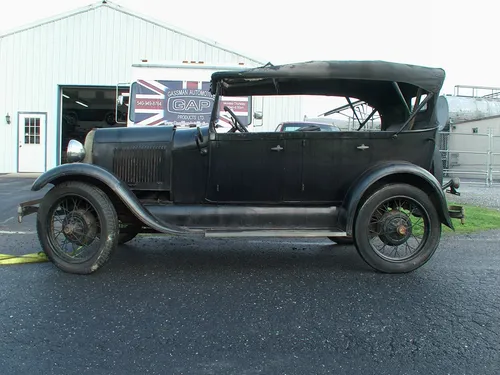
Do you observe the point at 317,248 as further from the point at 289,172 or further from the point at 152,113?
the point at 152,113

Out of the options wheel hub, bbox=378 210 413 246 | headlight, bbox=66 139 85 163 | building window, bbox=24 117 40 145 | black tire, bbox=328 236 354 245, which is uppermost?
building window, bbox=24 117 40 145

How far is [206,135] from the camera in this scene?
13.9 ft

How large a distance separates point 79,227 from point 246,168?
68.4 inches

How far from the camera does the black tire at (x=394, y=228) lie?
4.02m

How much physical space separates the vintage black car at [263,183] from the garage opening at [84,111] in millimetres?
13429

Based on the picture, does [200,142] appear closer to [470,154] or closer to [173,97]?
[173,97]

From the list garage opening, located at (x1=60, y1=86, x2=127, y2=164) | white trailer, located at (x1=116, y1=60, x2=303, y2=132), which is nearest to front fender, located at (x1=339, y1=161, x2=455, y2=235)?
white trailer, located at (x1=116, y1=60, x2=303, y2=132)

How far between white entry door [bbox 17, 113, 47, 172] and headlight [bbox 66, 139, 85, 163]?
14.1m

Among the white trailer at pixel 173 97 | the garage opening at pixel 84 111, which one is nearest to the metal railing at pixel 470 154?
the white trailer at pixel 173 97

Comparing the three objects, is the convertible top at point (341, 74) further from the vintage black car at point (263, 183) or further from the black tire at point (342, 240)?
the black tire at point (342, 240)

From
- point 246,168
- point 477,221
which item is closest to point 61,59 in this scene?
point 246,168

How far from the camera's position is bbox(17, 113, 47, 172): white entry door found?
16750mm

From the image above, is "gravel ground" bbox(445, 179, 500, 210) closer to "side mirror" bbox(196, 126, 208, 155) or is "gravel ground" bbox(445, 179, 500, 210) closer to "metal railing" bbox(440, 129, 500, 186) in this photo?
"metal railing" bbox(440, 129, 500, 186)

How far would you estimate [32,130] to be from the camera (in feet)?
55.3
